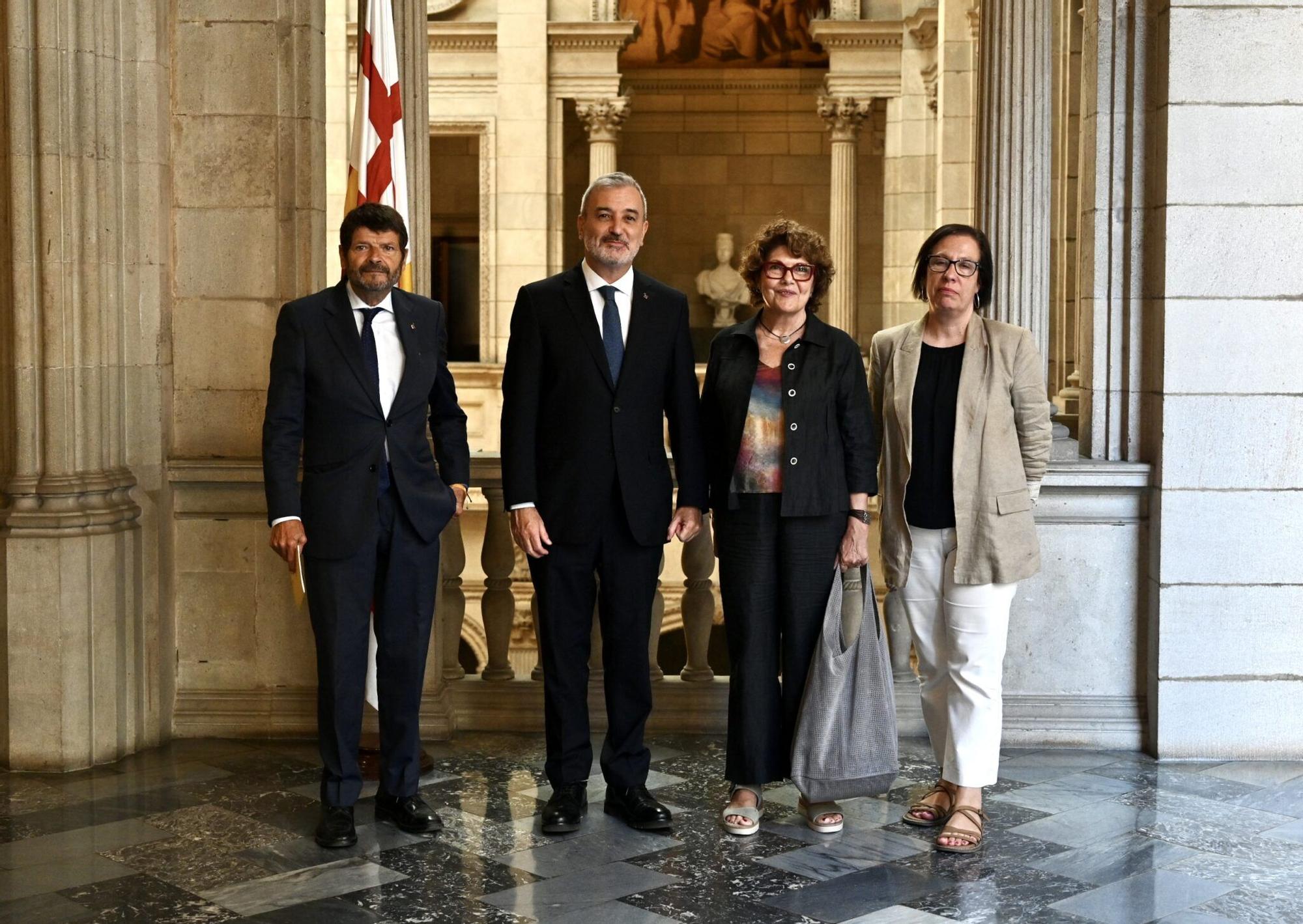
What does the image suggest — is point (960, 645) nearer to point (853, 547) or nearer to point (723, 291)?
point (853, 547)

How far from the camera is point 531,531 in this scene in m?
4.39

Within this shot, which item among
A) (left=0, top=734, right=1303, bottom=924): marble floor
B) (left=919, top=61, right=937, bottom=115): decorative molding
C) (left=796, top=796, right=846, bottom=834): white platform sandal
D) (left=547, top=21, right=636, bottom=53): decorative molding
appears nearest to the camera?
(left=0, top=734, right=1303, bottom=924): marble floor

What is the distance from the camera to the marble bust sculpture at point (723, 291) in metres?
17.9

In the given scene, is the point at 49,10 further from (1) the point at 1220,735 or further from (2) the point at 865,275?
(2) the point at 865,275

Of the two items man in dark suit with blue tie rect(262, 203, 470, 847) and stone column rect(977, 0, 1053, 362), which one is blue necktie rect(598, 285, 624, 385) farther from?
stone column rect(977, 0, 1053, 362)

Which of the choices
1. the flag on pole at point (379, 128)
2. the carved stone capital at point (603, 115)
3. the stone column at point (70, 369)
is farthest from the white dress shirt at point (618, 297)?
the carved stone capital at point (603, 115)

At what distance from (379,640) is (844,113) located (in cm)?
1338

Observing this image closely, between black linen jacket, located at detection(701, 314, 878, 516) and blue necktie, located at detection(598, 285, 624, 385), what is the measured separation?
0.27 metres

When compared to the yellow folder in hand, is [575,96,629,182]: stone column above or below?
above

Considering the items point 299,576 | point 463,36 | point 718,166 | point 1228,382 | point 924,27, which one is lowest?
point 299,576

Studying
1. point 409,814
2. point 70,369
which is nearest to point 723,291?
point 70,369

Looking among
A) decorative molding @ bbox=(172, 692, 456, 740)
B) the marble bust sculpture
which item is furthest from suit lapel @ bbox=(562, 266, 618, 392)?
the marble bust sculpture

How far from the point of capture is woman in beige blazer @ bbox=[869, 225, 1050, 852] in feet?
14.3

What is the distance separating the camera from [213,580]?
18.9 ft
